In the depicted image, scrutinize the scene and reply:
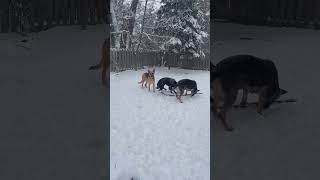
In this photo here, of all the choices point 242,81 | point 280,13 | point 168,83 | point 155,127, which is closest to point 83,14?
point 168,83

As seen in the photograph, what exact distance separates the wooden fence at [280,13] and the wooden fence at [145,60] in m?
0.31

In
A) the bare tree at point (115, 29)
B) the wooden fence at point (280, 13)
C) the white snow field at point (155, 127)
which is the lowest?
the white snow field at point (155, 127)

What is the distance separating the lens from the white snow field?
5.70ft

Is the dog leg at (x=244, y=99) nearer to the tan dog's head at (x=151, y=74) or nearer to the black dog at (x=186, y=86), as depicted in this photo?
the black dog at (x=186, y=86)

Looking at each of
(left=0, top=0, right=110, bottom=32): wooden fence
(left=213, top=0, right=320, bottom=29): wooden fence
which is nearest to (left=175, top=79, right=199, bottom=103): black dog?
(left=213, top=0, right=320, bottom=29): wooden fence

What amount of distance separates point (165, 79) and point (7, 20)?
0.80m

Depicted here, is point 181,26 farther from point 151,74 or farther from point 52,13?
point 52,13

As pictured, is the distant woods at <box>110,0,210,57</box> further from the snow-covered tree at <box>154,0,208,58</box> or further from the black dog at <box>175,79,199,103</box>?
the black dog at <box>175,79,199,103</box>

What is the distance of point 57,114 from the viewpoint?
188 centimetres

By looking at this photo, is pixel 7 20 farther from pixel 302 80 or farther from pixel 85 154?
pixel 302 80

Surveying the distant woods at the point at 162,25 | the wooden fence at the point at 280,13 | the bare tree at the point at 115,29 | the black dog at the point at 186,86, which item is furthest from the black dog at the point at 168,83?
the wooden fence at the point at 280,13

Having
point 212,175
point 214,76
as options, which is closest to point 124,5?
point 214,76

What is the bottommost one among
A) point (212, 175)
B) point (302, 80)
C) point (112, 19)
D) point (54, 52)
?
point (212, 175)

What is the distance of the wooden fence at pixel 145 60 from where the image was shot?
1.74 meters
